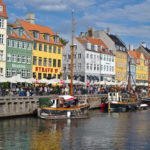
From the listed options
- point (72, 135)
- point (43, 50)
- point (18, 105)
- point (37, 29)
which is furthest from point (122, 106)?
point (72, 135)

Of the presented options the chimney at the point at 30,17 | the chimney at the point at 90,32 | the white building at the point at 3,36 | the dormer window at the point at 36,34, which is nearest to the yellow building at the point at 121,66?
the chimney at the point at 90,32

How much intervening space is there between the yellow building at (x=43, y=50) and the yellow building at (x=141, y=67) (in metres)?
50.2

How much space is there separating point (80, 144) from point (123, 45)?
3377 inches

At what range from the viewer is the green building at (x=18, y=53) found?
221 ft

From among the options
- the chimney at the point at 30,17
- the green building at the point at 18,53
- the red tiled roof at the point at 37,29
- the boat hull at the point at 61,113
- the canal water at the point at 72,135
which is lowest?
the canal water at the point at 72,135

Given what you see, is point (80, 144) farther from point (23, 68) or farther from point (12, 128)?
point (23, 68)

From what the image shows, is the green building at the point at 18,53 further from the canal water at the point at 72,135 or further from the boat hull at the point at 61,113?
the canal water at the point at 72,135

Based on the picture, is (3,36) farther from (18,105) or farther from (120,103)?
(120,103)

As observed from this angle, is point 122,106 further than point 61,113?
Yes

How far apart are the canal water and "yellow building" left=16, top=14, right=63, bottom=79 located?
3155 cm

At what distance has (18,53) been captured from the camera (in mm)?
69875

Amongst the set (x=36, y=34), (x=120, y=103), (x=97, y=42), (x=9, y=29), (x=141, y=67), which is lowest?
(x=120, y=103)

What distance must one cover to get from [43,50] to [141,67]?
59271mm

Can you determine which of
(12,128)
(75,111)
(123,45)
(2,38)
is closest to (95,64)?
(123,45)
